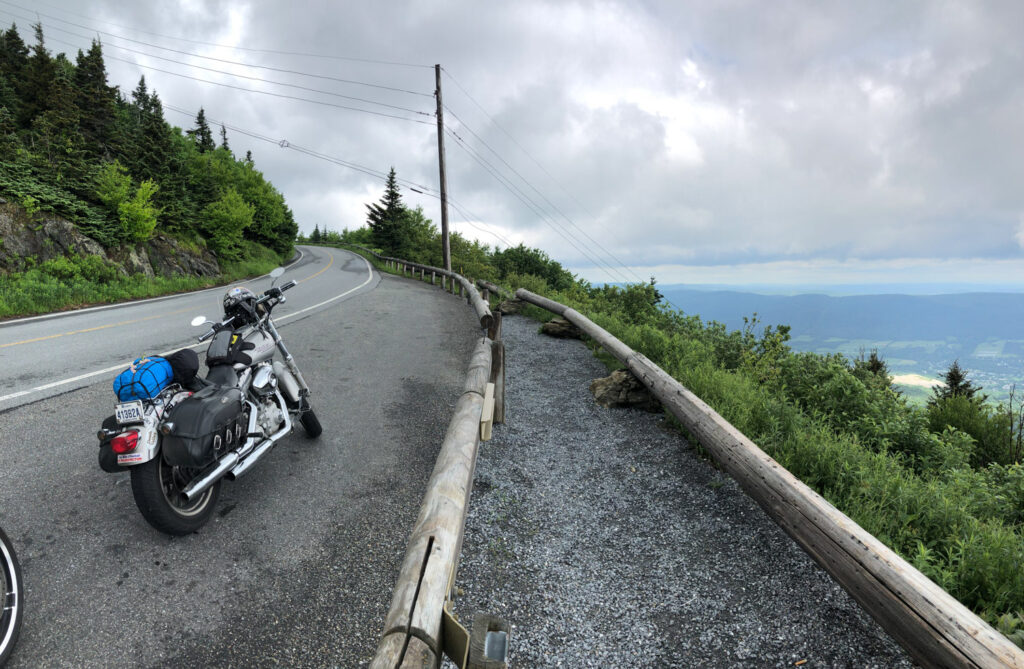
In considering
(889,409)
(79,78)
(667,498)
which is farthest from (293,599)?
(79,78)

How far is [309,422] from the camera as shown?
466 cm

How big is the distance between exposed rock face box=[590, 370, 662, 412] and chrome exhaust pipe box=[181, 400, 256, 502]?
405 centimetres

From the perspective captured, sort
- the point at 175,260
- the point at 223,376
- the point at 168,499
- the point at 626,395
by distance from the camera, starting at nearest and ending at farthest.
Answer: the point at 168,499 → the point at 223,376 → the point at 626,395 → the point at 175,260

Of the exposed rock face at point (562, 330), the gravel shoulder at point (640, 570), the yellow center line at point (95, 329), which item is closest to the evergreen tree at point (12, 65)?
the yellow center line at point (95, 329)

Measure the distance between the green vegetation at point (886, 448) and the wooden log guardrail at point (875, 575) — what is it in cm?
71

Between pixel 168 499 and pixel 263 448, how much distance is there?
0.73m

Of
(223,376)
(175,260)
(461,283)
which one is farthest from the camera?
(175,260)

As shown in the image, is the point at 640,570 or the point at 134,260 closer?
the point at 640,570

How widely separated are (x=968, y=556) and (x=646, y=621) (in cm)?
200

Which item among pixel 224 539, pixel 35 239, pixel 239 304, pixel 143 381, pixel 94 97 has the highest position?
pixel 94 97

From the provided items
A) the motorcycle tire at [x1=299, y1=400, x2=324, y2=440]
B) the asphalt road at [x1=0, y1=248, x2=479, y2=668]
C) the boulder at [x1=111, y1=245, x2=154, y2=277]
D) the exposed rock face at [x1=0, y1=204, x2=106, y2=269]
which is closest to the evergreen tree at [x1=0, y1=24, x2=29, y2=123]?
the boulder at [x1=111, y1=245, x2=154, y2=277]

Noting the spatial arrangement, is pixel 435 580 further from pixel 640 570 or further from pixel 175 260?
pixel 175 260

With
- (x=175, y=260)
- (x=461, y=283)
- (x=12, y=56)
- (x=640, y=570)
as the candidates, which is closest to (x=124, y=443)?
(x=640, y=570)

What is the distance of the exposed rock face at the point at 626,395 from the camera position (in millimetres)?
5926
